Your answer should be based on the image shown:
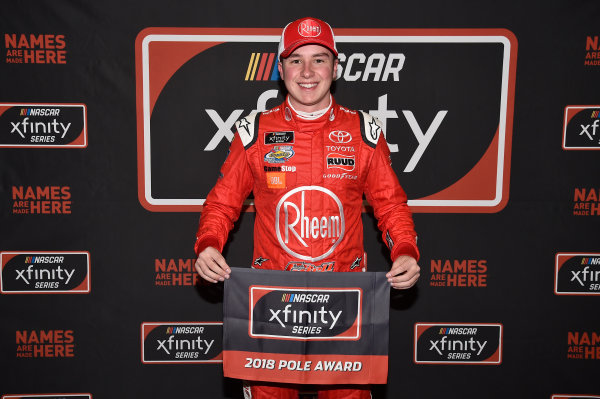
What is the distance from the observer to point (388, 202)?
5.97 ft

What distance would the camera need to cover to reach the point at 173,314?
2529 mm

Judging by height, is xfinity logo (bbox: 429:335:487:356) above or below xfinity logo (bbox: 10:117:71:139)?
below

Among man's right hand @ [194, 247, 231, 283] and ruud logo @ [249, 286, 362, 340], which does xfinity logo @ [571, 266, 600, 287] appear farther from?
man's right hand @ [194, 247, 231, 283]

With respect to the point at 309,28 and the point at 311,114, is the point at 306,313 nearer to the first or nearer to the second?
the point at 311,114

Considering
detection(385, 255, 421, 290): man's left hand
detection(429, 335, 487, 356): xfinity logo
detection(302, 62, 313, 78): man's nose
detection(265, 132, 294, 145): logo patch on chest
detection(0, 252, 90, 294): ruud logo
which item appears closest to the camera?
detection(385, 255, 421, 290): man's left hand

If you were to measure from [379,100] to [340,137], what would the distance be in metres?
0.67

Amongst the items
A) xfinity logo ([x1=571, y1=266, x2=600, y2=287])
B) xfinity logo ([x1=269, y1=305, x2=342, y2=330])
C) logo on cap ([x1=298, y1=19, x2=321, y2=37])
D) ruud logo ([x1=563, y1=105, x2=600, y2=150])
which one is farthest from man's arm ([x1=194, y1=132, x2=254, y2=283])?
xfinity logo ([x1=571, y1=266, x2=600, y2=287])

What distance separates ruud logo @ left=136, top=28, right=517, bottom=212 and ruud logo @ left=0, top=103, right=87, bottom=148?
0.34 meters

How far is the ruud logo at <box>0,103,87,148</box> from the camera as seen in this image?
2.36 meters

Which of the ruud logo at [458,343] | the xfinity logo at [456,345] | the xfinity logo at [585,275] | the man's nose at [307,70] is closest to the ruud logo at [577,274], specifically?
the xfinity logo at [585,275]

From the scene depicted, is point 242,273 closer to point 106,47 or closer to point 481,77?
point 106,47

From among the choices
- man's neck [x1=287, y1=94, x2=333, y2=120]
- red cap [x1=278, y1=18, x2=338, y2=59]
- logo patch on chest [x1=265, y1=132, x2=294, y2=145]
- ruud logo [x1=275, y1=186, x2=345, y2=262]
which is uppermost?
red cap [x1=278, y1=18, x2=338, y2=59]

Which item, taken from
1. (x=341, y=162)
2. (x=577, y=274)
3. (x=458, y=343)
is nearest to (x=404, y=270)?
(x=341, y=162)

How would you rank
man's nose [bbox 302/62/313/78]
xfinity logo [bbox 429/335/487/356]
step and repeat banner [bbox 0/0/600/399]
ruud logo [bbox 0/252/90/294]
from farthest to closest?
xfinity logo [bbox 429/335/487/356]
ruud logo [bbox 0/252/90/294]
step and repeat banner [bbox 0/0/600/399]
man's nose [bbox 302/62/313/78]
